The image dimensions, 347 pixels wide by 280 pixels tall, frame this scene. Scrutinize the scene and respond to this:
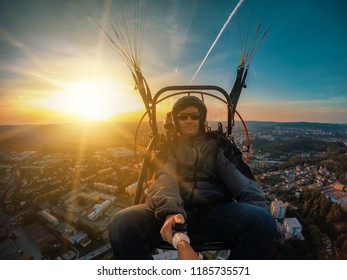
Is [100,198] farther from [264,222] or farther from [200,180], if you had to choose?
[264,222]

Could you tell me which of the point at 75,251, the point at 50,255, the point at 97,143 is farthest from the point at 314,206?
the point at 97,143

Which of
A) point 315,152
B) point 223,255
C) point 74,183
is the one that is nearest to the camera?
point 223,255

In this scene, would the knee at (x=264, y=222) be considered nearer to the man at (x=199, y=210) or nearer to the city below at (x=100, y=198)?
the man at (x=199, y=210)

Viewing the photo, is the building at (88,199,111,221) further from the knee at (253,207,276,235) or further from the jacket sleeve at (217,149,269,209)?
the knee at (253,207,276,235)

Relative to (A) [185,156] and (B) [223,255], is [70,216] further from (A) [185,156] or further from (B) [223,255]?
(A) [185,156]

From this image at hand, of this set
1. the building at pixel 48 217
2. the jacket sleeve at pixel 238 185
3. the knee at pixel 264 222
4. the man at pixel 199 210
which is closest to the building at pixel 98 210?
the building at pixel 48 217

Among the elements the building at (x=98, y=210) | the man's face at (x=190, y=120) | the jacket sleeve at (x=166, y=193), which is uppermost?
the man's face at (x=190, y=120)
